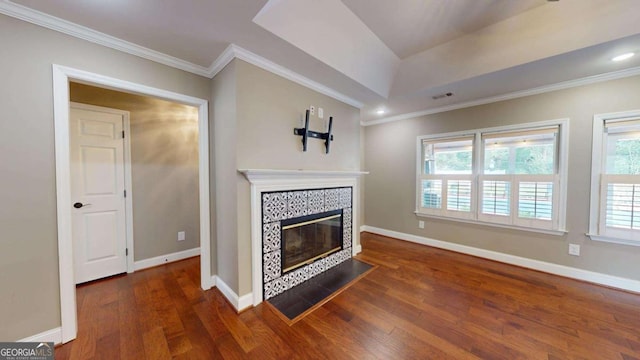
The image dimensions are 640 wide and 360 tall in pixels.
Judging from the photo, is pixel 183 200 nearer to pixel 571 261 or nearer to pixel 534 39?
pixel 534 39

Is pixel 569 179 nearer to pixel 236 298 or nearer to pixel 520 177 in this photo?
pixel 520 177

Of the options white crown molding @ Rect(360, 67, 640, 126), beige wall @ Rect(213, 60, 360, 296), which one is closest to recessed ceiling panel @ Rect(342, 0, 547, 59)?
beige wall @ Rect(213, 60, 360, 296)

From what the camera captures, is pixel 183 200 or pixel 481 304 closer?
pixel 481 304

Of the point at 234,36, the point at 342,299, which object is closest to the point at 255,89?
the point at 234,36

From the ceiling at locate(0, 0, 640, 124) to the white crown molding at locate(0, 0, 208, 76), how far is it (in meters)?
0.02

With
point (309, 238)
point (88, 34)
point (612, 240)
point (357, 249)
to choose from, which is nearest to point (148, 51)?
point (88, 34)

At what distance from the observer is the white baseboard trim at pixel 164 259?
9.15ft

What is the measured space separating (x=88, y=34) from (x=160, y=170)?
1.67 metres

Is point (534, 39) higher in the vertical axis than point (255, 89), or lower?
higher

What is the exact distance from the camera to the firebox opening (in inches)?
94.9

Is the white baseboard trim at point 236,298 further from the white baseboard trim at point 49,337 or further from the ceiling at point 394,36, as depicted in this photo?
the ceiling at point 394,36

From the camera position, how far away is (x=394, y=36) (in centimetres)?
243

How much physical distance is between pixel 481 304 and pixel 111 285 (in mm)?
4018

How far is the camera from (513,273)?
9.09 feet
